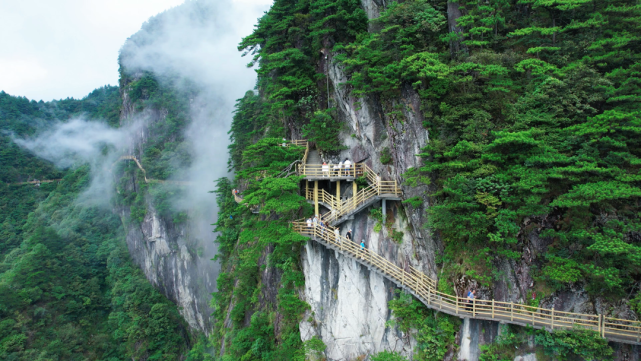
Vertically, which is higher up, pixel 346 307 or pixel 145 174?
pixel 145 174

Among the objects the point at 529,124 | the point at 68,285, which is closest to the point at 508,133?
the point at 529,124

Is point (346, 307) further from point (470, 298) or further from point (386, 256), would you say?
point (470, 298)

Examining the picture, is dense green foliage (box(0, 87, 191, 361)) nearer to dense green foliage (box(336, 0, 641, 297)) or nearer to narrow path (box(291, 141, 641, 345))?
narrow path (box(291, 141, 641, 345))

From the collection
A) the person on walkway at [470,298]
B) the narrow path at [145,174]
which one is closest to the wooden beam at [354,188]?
the person on walkway at [470,298]

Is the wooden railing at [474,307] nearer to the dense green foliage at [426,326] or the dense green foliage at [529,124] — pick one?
the dense green foliage at [426,326]

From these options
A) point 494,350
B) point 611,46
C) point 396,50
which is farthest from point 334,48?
point 494,350
